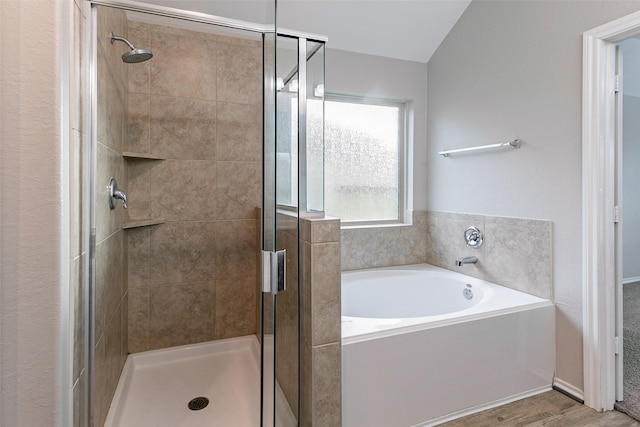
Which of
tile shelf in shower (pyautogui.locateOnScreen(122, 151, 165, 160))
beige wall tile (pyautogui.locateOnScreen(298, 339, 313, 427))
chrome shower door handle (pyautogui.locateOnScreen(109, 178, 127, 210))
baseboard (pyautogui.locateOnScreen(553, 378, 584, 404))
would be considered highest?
tile shelf in shower (pyautogui.locateOnScreen(122, 151, 165, 160))

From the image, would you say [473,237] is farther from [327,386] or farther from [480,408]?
[327,386]

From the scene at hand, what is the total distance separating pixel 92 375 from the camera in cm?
122

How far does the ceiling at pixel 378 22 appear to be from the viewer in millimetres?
2279

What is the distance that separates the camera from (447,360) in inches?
63.9

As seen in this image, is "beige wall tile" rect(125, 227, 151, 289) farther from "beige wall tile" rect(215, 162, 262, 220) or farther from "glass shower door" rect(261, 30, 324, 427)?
"glass shower door" rect(261, 30, 324, 427)

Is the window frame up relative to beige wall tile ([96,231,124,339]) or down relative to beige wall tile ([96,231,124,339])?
up

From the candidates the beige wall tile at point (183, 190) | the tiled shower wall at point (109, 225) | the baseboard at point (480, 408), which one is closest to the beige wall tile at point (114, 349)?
the tiled shower wall at point (109, 225)

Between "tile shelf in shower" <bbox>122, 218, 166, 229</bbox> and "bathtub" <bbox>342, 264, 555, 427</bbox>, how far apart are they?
52.4 inches

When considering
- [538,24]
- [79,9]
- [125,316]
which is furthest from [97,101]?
[538,24]

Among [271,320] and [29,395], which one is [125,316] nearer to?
[29,395]

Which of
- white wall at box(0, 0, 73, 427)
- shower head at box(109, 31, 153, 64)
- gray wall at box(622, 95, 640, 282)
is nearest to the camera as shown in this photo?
white wall at box(0, 0, 73, 427)

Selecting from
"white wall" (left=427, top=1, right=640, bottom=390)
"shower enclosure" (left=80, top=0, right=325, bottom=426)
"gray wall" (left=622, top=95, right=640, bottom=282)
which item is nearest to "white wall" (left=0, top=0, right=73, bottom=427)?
"shower enclosure" (left=80, top=0, right=325, bottom=426)

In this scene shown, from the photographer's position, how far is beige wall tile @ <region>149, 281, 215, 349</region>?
216 centimetres

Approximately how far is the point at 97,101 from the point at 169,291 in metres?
1.33
